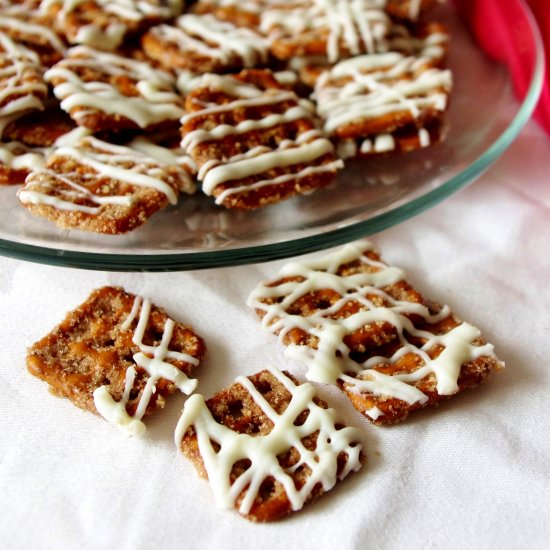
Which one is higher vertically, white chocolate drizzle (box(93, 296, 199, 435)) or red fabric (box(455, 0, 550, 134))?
red fabric (box(455, 0, 550, 134))

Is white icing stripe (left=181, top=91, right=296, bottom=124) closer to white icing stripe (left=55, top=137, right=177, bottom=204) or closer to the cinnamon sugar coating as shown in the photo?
white icing stripe (left=55, top=137, right=177, bottom=204)

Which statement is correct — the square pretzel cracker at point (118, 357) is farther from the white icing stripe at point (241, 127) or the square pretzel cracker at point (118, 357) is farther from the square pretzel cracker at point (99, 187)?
the white icing stripe at point (241, 127)

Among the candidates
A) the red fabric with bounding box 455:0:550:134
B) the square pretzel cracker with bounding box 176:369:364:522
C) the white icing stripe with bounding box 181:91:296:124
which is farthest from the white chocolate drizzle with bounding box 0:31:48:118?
the red fabric with bounding box 455:0:550:134

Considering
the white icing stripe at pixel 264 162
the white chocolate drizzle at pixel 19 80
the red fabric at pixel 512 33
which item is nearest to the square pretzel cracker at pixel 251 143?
the white icing stripe at pixel 264 162

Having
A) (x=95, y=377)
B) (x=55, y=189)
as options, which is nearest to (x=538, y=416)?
(x=95, y=377)

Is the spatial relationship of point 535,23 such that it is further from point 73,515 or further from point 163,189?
point 73,515

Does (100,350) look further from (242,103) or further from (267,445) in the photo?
(242,103)
